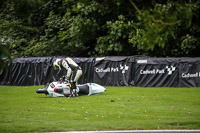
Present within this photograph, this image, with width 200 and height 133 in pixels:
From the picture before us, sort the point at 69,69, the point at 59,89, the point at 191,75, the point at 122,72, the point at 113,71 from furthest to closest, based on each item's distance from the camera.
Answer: the point at 113,71 → the point at 122,72 → the point at 191,75 → the point at 69,69 → the point at 59,89

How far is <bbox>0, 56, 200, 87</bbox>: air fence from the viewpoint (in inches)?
967

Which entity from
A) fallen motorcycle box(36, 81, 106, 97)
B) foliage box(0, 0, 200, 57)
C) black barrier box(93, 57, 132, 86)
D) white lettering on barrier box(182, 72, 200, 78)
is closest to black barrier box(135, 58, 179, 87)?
white lettering on barrier box(182, 72, 200, 78)

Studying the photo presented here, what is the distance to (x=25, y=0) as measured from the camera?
10.2m

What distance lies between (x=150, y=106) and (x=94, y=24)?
1868 centimetres

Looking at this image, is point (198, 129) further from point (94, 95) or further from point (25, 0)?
point (94, 95)

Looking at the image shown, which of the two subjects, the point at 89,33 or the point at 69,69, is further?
the point at 89,33

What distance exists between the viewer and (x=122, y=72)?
2662 cm

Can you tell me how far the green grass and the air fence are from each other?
6066 mm

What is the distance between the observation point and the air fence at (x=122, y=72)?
80.6 feet

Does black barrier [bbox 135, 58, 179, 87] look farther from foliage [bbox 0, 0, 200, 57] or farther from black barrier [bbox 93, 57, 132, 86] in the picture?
foliage [bbox 0, 0, 200, 57]

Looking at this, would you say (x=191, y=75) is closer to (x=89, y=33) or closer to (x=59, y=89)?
(x=59, y=89)

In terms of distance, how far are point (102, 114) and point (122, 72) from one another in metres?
12.9

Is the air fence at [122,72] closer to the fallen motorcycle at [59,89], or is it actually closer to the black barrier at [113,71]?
the black barrier at [113,71]

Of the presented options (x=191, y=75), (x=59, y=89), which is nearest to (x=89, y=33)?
(x=191, y=75)
